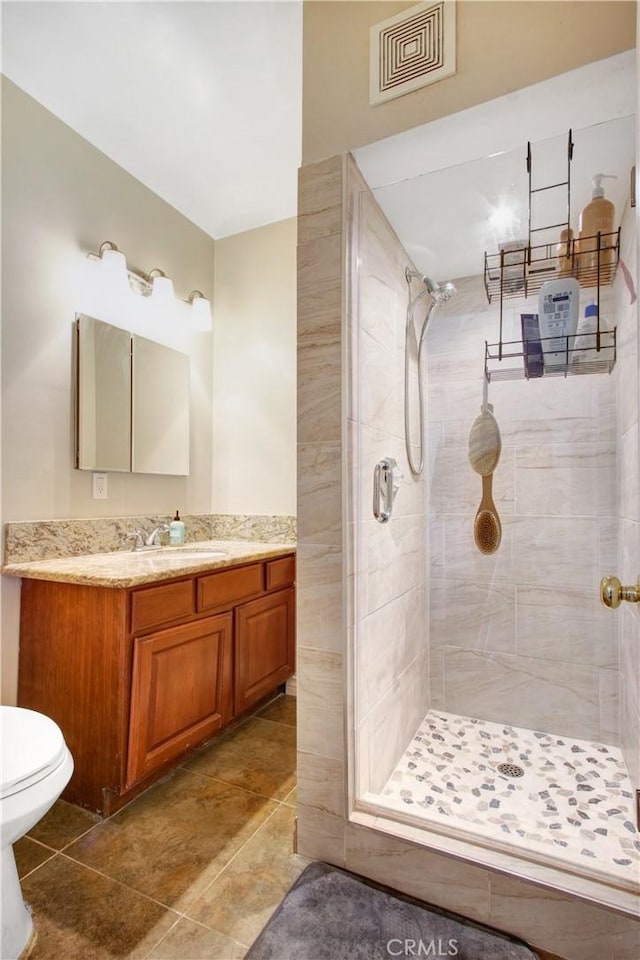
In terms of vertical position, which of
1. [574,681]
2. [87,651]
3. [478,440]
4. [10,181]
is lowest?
[574,681]

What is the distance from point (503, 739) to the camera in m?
1.93

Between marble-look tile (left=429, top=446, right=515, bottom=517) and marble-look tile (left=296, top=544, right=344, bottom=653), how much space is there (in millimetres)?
990

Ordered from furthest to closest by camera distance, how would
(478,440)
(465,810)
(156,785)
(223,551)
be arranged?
(223,551) < (478,440) < (156,785) < (465,810)

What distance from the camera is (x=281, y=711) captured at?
7.75ft

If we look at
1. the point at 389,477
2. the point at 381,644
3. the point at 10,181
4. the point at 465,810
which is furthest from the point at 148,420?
the point at 465,810

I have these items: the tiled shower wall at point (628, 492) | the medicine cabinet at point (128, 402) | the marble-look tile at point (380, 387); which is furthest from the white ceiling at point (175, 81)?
the tiled shower wall at point (628, 492)

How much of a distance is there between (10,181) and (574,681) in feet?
9.63

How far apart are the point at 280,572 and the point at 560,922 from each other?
1.59m

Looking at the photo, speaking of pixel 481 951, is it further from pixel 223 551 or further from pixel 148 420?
pixel 148 420

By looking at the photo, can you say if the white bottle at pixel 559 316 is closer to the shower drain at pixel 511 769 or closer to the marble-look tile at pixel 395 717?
the marble-look tile at pixel 395 717

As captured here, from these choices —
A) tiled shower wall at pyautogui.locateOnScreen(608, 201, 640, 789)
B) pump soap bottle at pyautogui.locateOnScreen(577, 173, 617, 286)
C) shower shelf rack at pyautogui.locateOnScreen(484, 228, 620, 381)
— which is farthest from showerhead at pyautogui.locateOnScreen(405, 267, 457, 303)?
tiled shower wall at pyautogui.locateOnScreen(608, 201, 640, 789)

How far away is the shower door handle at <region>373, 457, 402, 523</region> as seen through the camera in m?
1.58

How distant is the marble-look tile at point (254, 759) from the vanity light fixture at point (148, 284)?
82.3 inches

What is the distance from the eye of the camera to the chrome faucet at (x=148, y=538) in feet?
7.48
